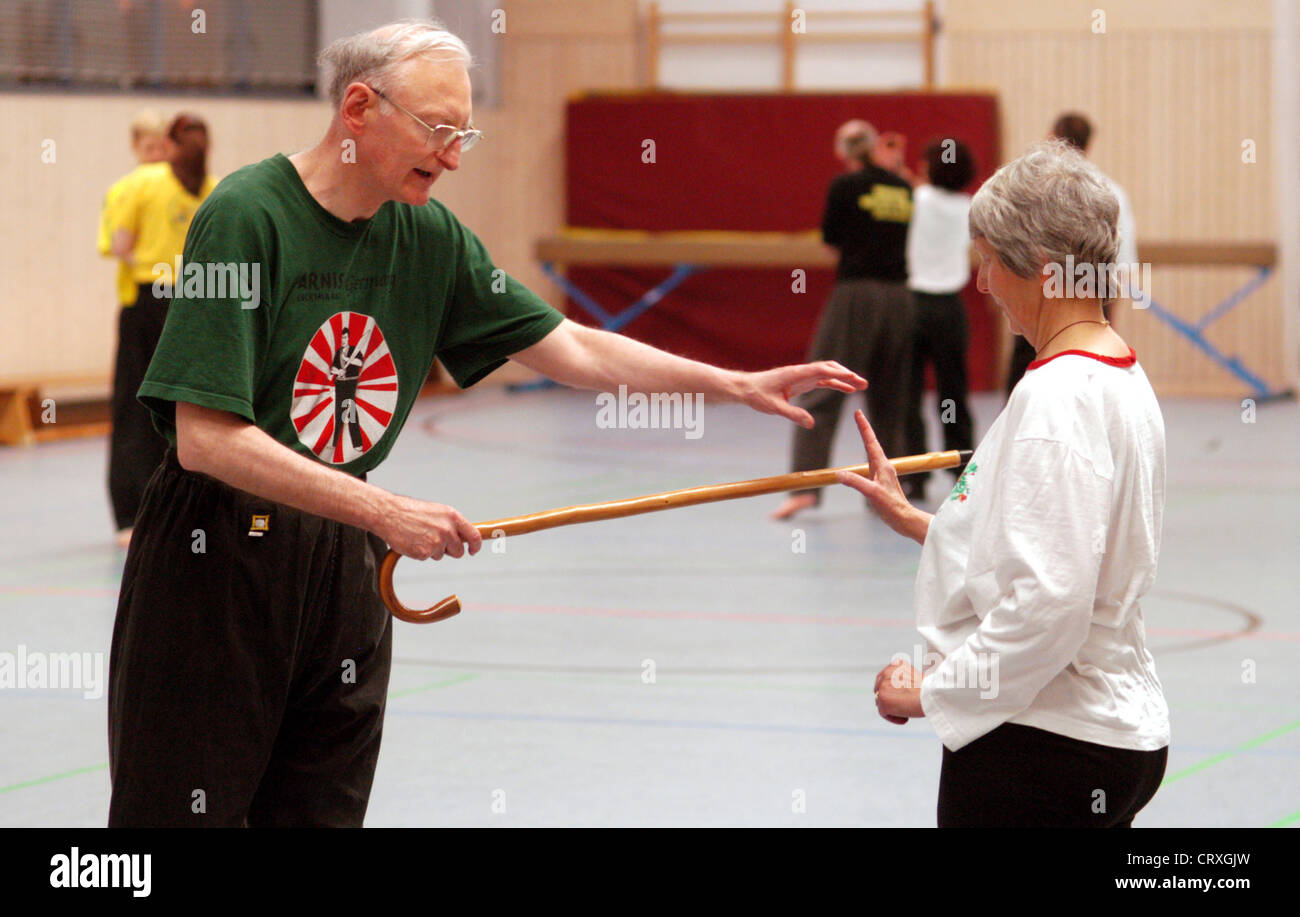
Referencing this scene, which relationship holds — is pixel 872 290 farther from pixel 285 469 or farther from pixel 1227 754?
pixel 285 469

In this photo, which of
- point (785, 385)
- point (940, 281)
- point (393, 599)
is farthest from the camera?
point (940, 281)

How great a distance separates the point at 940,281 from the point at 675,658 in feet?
12.6

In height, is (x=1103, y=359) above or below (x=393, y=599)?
above

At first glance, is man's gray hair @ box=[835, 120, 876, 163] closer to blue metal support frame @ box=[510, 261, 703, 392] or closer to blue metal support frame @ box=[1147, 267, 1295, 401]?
blue metal support frame @ box=[1147, 267, 1295, 401]

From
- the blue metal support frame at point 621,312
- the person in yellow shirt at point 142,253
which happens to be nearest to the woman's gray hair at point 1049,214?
the person in yellow shirt at point 142,253

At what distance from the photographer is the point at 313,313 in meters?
2.65

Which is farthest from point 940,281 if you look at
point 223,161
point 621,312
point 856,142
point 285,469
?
point 621,312

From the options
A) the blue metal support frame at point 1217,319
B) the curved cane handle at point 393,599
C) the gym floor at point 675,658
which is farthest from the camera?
the blue metal support frame at point 1217,319

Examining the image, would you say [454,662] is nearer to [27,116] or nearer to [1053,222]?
[1053,222]

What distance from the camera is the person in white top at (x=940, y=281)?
8867 mm

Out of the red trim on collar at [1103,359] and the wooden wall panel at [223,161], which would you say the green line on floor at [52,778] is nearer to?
the red trim on collar at [1103,359]

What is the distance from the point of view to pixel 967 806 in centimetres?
240

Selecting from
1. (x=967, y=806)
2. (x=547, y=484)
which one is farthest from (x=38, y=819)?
(x=547, y=484)
